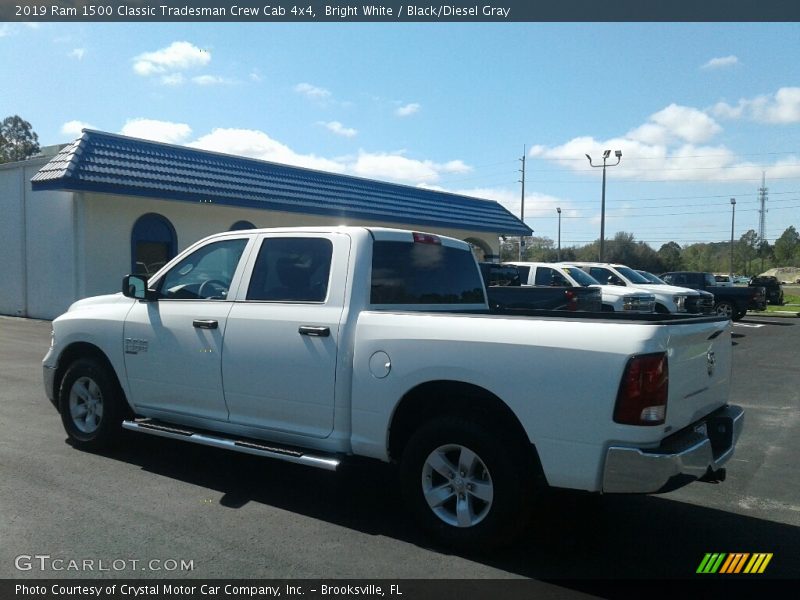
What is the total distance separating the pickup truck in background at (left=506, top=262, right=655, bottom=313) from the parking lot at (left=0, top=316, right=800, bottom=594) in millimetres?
9418

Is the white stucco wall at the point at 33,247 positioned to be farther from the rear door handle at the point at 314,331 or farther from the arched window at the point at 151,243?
the rear door handle at the point at 314,331

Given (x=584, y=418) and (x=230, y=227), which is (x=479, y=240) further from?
(x=584, y=418)

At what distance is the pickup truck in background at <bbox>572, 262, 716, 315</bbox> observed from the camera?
58.6 feet

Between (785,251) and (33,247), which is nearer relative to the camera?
(33,247)

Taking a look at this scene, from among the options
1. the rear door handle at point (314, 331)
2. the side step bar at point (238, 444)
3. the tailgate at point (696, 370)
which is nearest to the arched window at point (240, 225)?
the side step bar at point (238, 444)

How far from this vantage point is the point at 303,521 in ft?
15.2

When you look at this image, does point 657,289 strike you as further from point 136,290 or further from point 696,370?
point 136,290

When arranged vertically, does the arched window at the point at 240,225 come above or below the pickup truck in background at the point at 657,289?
above

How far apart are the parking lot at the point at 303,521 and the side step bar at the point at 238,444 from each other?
0.24 meters

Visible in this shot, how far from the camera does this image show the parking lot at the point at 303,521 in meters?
3.99

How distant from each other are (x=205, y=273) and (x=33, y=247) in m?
15.1

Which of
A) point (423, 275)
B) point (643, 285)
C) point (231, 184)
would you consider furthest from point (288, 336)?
point (643, 285)

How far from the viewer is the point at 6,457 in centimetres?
595

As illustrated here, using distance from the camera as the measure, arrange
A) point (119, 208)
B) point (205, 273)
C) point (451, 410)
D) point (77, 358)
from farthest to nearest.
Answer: point (119, 208) → point (77, 358) → point (205, 273) → point (451, 410)
